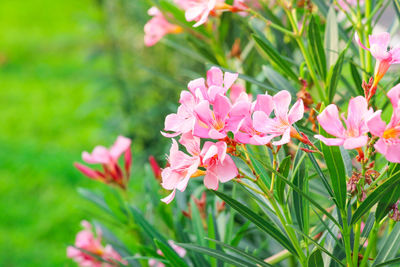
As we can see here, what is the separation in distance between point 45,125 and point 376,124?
182 inches

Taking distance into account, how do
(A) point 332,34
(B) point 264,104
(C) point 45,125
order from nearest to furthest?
(B) point 264,104, (A) point 332,34, (C) point 45,125

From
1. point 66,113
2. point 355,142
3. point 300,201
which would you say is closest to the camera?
point 355,142

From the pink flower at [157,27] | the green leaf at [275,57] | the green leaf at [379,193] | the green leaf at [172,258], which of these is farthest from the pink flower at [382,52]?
the pink flower at [157,27]

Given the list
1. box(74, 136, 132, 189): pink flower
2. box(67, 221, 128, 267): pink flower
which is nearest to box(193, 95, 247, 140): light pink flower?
→ box(74, 136, 132, 189): pink flower

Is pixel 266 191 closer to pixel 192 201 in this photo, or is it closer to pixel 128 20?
pixel 192 201

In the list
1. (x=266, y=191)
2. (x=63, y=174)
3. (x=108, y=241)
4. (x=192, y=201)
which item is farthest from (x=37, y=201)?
(x=266, y=191)

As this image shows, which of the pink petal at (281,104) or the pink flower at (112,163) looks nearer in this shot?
the pink petal at (281,104)

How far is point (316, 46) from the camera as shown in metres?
0.74

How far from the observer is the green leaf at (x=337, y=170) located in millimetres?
509

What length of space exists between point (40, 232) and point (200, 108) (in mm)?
2800

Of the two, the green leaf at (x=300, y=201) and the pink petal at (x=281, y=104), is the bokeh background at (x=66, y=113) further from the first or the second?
the pink petal at (x=281, y=104)

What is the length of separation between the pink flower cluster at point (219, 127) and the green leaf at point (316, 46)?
230 millimetres

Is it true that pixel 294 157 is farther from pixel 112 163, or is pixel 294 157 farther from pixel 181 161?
pixel 112 163

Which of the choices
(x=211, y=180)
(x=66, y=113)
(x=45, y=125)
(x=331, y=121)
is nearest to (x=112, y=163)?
(x=211, y=180)
